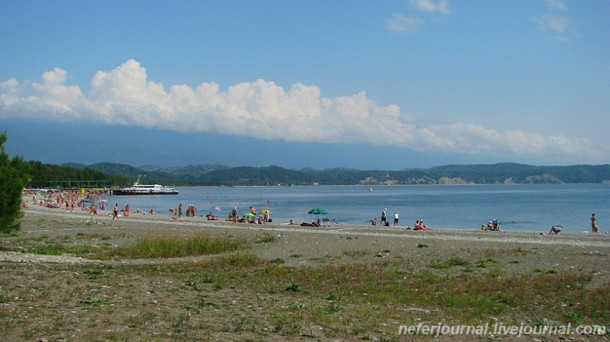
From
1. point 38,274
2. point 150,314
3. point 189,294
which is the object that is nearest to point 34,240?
point 38,274

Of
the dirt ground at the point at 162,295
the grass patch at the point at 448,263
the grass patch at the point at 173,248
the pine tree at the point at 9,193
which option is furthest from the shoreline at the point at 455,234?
the pine tree at the point at 9,193

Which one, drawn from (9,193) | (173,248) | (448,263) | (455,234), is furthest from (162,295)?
(455,234)

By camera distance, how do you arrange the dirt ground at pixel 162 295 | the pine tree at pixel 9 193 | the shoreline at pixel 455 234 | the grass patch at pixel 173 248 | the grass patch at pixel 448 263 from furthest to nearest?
Result: the shoreline at pixel 455 234 → the grass patch at pixel 173 248 → the pine tree at pixel 9 193 → the grass patch at pixel 448 263 → the dirt ground at pixel 162 295

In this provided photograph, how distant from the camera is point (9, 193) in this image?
20703 mm

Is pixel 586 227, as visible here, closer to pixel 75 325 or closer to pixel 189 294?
pixel 189 294

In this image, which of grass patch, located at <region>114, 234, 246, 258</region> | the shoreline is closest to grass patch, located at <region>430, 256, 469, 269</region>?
grass patch, located at <region>114, 234, 246, 258</region>

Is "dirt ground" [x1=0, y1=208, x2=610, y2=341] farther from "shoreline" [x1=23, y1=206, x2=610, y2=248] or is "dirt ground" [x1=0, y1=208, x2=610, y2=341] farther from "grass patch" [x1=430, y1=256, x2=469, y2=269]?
"shoreline" [x1=23, y1=206, x2=610, y2=248]

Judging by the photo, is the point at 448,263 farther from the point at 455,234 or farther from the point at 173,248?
the point at 455,234

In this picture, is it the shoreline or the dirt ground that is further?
the shoreline

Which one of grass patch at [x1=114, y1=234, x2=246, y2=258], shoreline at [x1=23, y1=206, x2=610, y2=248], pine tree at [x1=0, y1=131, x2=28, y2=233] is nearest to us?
pine tree at [x1=0, y1=131, x2=28, y2=233]

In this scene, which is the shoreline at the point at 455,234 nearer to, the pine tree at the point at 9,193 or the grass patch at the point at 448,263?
the grass patch at the point at 448,263

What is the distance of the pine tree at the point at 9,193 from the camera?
20.6 metres

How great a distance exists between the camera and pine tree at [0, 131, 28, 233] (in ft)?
67.5

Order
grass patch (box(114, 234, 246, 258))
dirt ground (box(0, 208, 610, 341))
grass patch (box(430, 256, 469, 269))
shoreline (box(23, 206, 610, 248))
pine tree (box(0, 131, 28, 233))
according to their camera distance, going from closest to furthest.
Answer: dirt ground (box(0, 208, 610, 341))
grass patch (box(430, 256, 469, 269))
pine tree (box(0, 131, 28, 233))
grass patch (box(114, 234, 246, 258))
shoreline (box(23, 206, 610, 248))
